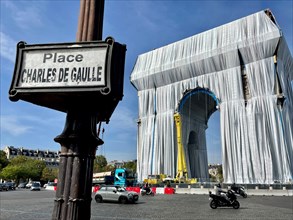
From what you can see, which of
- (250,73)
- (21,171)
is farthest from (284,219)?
(21,171)

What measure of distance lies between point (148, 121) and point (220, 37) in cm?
1605

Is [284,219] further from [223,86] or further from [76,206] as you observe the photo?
[223,86]

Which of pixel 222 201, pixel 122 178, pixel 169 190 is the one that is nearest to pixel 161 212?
pixel 222 201

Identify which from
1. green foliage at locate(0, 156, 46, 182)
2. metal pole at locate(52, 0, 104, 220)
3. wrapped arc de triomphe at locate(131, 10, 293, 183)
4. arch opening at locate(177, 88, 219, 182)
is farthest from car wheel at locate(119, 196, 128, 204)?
green foliage at locate(0, 156, 46, 182)

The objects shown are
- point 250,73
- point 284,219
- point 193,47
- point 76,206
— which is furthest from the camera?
point 193,47

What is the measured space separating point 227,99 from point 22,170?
53.4m

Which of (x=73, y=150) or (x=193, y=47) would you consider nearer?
(x=73, y=150)

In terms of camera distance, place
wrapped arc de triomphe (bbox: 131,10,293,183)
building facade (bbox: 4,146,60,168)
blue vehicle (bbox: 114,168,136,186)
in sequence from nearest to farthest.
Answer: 1. wrapped arc de triomphe (bbox: 131,10,293,183)
2. blue vehicle (bbox: 114,168,136,186)
3. building facade (bbox: 4,146,60,168)

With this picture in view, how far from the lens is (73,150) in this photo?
1.79 m

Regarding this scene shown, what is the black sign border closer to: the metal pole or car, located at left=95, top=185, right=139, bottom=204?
the metal pole

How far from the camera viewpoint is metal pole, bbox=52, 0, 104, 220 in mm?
1706

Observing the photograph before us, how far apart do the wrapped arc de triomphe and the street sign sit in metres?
29.0

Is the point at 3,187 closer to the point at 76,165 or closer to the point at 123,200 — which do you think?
the point at 123,200

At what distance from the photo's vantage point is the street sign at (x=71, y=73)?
5.71ft
